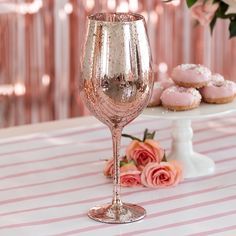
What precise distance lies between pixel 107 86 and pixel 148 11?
237 centimetres

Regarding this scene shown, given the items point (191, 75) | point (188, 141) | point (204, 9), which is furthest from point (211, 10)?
point (188, 141)

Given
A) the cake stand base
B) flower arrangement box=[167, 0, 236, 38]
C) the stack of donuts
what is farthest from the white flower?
the cake stand base

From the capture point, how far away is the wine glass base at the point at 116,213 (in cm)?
157

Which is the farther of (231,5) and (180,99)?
(231,5)

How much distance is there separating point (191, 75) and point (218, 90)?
0.07 m

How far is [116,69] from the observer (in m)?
1.47

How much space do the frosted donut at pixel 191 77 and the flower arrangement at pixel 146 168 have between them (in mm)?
149

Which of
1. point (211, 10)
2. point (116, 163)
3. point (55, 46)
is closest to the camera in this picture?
point (116, 163)

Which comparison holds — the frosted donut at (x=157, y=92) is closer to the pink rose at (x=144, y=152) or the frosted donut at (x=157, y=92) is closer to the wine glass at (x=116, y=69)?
the pink rose at (x=144, y=152)

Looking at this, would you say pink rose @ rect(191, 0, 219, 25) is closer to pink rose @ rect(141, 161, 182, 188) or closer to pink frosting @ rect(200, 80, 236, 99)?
pink frosting @ rect(200, 80, 236, 99)

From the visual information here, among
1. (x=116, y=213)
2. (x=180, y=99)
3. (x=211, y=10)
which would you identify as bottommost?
(x=116, y=213)

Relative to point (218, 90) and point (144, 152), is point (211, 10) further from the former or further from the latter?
point (144, 152)

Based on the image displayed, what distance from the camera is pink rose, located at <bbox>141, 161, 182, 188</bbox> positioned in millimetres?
1720

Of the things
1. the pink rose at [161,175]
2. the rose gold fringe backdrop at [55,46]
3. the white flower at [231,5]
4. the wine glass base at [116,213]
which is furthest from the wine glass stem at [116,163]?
the rose gold fringe backdrop at [55,46]
